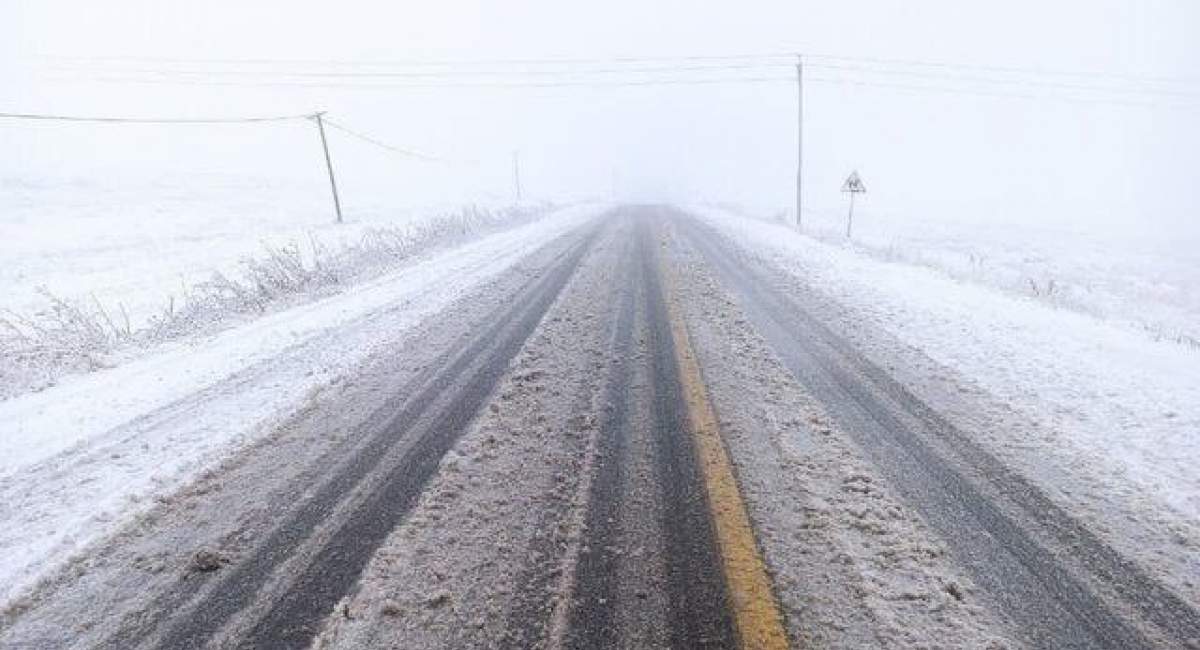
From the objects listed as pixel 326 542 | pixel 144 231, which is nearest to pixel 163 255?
pixel 144 231

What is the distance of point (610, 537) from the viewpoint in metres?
3.29

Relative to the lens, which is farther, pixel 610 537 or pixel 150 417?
pixel 150 417

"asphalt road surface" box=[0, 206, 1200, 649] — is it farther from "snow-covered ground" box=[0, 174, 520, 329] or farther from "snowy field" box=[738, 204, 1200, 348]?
"snow-covered ground" box=[0, 174, 520, 329]

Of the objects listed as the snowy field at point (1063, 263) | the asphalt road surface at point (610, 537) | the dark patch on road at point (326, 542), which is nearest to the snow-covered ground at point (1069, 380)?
the asphalt road surface at point (610, 537)

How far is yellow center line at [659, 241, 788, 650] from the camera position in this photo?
259 centimetres

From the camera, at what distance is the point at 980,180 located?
110 metres

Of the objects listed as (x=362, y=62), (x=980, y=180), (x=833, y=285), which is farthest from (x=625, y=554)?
(x=362, y=62)

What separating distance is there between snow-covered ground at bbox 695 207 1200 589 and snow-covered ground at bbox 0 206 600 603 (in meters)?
5.56

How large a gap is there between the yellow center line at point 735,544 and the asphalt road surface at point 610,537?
1 centimetres

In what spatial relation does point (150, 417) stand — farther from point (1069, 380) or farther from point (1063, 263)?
point (1063, 263)

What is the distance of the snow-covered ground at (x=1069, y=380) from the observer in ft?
13.0

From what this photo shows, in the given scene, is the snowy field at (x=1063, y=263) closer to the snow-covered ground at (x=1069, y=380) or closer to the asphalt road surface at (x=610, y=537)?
the snow-covered ground at (x=1069, y=380)

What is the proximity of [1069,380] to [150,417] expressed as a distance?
8.20 metres

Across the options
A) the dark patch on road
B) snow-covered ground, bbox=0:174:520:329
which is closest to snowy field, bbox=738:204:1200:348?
the dark patch on road
